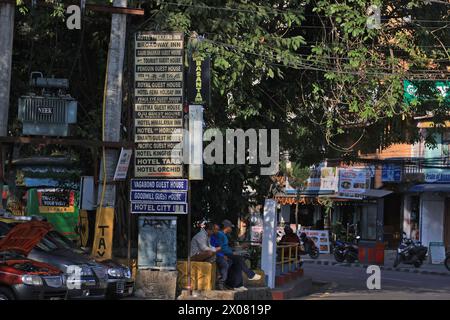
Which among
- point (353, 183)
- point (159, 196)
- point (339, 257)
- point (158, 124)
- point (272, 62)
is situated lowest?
point (339, 257)

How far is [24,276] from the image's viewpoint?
37.2 feet

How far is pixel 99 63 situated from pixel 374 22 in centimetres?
665

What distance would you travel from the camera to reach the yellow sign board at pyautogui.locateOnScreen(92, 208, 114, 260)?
49.3ft

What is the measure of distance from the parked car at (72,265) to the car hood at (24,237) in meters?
0.02

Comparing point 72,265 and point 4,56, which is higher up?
point 4,56

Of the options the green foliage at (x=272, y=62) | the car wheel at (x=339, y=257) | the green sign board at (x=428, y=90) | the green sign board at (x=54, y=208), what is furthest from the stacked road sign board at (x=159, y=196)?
the car wheel at (x=339, y=257)

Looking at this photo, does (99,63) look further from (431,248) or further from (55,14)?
(431,248)

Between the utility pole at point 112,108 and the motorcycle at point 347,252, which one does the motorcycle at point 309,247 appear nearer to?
the motorcycle at point 347,252

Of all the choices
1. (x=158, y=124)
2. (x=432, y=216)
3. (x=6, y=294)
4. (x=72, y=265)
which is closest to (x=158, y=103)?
(x=158, y=124)

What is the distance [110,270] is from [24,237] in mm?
1626

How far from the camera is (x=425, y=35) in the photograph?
17.4 m

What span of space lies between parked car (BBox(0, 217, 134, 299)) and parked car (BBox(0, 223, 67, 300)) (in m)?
0.91

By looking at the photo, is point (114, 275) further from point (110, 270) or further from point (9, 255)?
point (9, 255)

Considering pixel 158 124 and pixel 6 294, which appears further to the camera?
pixel 158 124
